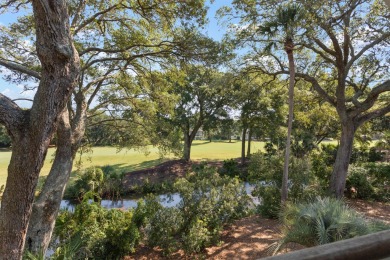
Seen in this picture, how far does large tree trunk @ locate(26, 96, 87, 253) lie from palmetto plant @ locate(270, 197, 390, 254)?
416 cm

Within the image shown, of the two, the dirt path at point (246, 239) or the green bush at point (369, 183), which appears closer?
the dirt path at point (246, 239)

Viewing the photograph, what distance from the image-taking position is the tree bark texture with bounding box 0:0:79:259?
295cm

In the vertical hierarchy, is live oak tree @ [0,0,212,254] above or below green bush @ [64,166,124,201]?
above

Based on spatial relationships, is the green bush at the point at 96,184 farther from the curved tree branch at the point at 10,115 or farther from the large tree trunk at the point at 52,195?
the curved tree branch at the point at 10,115

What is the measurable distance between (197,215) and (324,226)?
3384 millimetres

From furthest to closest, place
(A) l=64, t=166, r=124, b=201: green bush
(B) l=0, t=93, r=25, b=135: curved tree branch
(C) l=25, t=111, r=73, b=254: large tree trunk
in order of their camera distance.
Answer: (A) l=64, t=166, r=124, b=201: green bush < (C) l=25, t=111, r=73, b=254: large tree trunk < (B) l=0, t=93, r=25, b=135: curved tree branch

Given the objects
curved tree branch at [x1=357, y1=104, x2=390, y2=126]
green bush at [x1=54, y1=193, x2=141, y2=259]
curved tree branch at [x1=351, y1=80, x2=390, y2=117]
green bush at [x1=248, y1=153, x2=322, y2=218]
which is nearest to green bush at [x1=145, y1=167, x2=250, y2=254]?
green bush at [x1=54, y1=193, x2=141, y2=259]

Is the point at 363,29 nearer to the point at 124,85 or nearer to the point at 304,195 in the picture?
the point at 304,195

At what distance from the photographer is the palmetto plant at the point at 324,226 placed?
368cm

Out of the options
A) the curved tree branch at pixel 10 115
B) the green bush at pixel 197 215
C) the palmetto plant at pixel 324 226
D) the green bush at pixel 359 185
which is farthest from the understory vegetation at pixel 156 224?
the green bush at pixel 359 185

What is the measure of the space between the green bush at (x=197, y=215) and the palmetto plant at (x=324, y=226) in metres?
2.60

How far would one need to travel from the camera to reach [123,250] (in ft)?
20.4

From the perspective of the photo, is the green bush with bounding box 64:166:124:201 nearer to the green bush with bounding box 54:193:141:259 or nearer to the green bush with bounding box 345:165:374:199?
the green bush with bounding box 54:193:141:259

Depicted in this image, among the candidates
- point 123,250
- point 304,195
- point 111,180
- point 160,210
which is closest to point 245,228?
point 304,195
